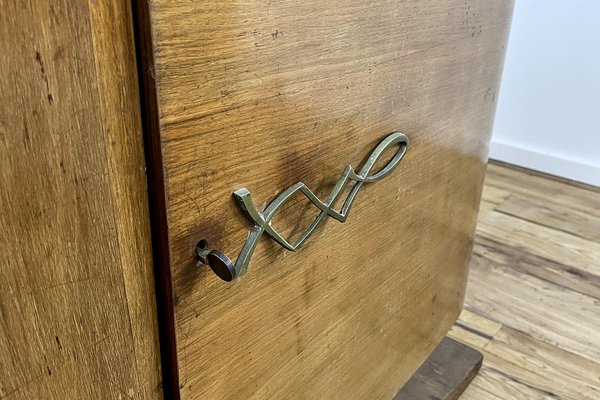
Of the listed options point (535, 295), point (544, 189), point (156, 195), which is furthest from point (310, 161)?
point (544, 189)

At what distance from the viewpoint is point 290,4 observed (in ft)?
1.45

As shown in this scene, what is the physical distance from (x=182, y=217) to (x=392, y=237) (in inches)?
15.6

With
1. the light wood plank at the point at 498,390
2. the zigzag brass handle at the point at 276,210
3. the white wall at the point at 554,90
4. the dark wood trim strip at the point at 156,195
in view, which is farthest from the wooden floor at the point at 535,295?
the dark wood trim strip at the point at 156,195

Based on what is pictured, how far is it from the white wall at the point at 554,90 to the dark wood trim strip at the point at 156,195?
1.84 metres

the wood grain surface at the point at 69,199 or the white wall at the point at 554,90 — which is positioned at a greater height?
the wood grain surface at the point at 69,199

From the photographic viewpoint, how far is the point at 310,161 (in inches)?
20.9

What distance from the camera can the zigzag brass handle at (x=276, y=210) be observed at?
1.44ft

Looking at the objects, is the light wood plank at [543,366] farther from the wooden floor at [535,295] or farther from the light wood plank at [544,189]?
the light wood plank at [544,189]

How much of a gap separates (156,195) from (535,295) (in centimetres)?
123

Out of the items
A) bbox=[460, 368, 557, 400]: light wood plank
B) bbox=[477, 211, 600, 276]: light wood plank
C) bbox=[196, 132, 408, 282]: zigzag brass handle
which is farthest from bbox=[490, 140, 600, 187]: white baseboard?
bbox=[196, 132, 408, 282]: zigzag brass handle

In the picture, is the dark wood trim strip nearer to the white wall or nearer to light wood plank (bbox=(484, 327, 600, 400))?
light wood plank (bbox=(484, 327, 600, 400))

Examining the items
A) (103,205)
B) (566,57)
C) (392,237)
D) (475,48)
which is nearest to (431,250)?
(392,237)

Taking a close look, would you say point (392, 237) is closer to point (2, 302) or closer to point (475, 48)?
point (475, 48)

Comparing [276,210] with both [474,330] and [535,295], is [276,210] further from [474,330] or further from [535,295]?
[535,295]
